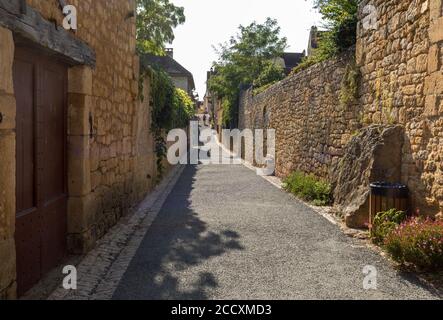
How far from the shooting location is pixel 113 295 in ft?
12.1

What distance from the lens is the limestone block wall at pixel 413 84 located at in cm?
496

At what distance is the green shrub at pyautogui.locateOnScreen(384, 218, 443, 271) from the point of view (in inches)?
164

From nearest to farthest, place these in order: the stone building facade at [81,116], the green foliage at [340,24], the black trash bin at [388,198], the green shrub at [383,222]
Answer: the stone building facade at [81,116], the green shrub at [383,222], the black trash bin at [388,198], the green foliage at [340,24]

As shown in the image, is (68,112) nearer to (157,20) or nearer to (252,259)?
(252,259)

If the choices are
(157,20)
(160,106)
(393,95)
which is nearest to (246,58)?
(157,20)

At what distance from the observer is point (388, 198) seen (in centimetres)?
554

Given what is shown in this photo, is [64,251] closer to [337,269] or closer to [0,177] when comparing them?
[0,177]

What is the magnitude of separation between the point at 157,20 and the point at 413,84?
81.8 feet

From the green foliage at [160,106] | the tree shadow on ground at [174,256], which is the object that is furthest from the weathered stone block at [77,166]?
the green foliage at [160,106]

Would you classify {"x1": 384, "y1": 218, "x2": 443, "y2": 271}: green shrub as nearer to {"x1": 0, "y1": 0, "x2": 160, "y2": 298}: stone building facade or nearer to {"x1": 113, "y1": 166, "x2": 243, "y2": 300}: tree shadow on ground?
{"x1": 113, "y1": 166, "x2": 243, "y2": 300}: tree shadow on ground

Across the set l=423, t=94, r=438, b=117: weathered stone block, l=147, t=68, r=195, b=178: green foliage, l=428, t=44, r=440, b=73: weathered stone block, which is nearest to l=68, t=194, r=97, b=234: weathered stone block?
l=423, t=94, r=438, b=117: weathered stone block

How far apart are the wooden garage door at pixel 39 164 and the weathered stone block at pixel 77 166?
8cm

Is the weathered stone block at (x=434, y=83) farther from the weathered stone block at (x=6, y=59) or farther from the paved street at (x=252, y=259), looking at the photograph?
the weathered stone block at (x=6, y=59)

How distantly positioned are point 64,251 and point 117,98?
103 inches
